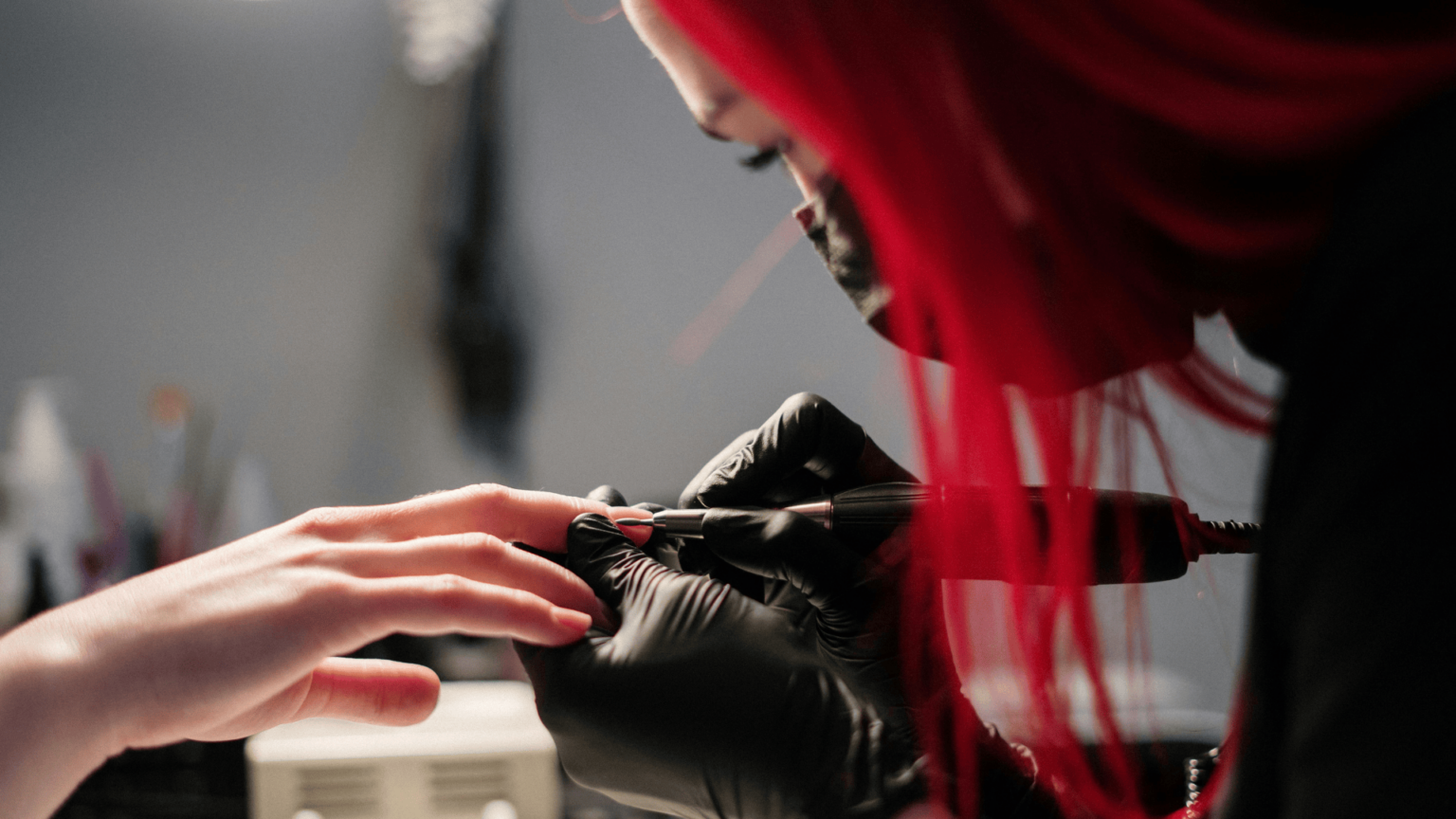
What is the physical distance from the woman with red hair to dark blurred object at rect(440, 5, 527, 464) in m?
0.77

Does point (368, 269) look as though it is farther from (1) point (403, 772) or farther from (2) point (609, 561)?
(2) point (609, 561)

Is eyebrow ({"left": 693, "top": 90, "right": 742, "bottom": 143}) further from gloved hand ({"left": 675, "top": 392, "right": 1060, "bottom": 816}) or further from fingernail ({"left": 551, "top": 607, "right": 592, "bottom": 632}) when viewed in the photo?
fingernail ({"left": 551, "top": 607, "right": 592, "bottom": 632})

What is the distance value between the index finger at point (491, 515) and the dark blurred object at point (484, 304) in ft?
2.37

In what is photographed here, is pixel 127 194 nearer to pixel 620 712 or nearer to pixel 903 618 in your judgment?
pixel 620 712

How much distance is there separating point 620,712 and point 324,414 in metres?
1.04

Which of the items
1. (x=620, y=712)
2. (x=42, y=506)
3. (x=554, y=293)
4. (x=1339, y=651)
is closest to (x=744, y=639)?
(x=620, y=712)

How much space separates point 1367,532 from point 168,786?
4.56 feet

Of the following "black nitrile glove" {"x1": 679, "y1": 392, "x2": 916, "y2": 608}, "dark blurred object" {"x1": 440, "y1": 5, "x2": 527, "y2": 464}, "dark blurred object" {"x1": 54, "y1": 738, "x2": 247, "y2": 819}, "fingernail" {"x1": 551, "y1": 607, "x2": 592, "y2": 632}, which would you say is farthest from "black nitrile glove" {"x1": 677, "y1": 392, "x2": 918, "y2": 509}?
"dark blurred object" {"x1": 54, "y1": 738, "x2": 247, "y2": 819}

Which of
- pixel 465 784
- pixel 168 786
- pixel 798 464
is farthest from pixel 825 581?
pixel 168 786

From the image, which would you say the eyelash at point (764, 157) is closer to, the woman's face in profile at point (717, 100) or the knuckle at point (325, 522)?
the woman's face in profile at point (717, 100)

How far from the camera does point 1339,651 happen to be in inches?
10.4

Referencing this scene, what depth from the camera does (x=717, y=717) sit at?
1.73 feet

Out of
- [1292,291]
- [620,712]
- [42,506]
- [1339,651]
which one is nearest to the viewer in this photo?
[1339,651]

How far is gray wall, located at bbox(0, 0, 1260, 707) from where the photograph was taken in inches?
52.7
